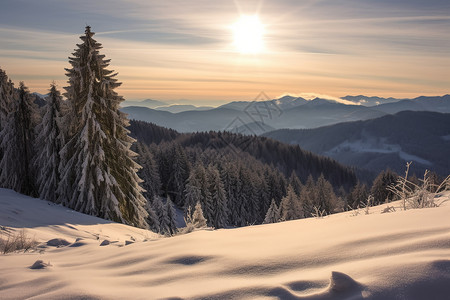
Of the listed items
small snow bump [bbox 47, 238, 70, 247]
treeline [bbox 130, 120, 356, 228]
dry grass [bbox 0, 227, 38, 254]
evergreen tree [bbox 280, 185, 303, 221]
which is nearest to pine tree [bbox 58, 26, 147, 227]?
treeline [bbox 130, 120, 356, 228]

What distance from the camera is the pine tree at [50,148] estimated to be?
18.2 m

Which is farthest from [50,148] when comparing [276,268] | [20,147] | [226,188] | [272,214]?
[226,188]

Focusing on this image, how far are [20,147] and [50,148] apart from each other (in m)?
5.35

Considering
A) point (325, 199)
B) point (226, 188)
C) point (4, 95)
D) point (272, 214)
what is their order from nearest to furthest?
point (4, 95) < point (272, 214) < point (226, 188) < point (325, 199)

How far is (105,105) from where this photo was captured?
635 inches

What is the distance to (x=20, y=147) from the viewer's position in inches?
868

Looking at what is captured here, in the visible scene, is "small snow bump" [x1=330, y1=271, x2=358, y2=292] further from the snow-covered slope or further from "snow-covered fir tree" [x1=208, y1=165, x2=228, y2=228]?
"snow-covered fir tree" [x1=208, y1=165, x2=228, y2=228]

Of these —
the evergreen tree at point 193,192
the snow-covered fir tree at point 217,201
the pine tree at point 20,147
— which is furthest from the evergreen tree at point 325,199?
the pine tree at point 20,147

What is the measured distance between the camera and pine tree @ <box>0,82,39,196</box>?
2180cm

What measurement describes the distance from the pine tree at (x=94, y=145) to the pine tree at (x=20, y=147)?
23.1 ft

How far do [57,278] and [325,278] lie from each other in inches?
83.5

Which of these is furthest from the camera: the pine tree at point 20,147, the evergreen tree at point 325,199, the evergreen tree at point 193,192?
the evergreen tree at point 325,199

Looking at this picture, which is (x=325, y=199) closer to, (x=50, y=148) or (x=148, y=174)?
(x=148, y=174)

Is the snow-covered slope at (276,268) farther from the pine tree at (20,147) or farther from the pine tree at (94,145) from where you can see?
the pine tree at (20,147)
